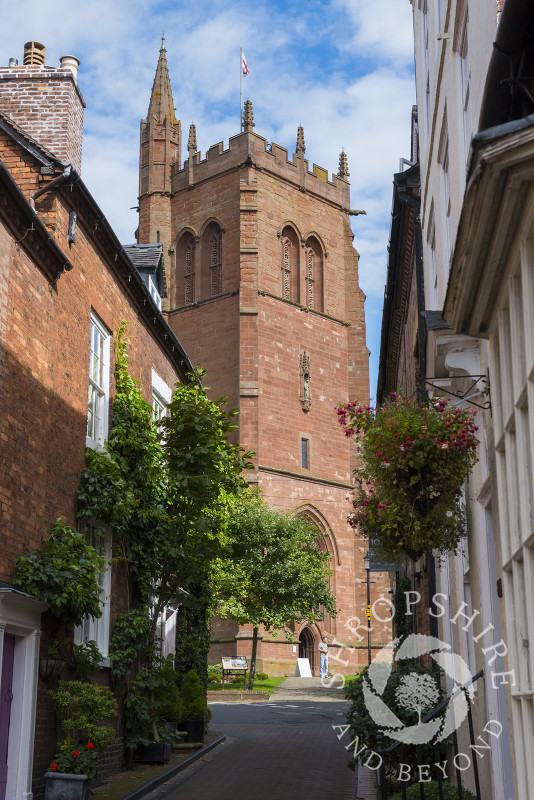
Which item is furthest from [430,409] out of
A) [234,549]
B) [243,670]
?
[243,670]

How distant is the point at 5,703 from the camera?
34.2 ft

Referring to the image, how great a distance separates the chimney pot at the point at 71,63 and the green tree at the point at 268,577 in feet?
75.5

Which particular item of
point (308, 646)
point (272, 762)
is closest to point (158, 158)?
point (308, 646)

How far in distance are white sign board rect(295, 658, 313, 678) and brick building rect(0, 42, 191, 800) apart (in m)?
29.3

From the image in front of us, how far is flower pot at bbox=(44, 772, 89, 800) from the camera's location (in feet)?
35.3

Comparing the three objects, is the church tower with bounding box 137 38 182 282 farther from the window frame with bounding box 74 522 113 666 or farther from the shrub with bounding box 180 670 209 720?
the window frame with bounding box 74 522 113 666

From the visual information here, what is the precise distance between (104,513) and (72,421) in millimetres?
1419

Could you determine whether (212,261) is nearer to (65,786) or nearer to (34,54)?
(34,54)

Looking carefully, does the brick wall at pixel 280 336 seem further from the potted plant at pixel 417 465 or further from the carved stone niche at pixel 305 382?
the potted plant at pixel 417 465

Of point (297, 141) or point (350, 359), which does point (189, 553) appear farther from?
point (297, 141)

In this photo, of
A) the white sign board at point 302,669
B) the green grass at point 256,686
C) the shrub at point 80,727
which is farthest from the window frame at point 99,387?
the white sign board at point 302,669

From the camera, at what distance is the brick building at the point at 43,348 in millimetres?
10578

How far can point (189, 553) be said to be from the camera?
53.7 feet

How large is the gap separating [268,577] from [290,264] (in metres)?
19.7
